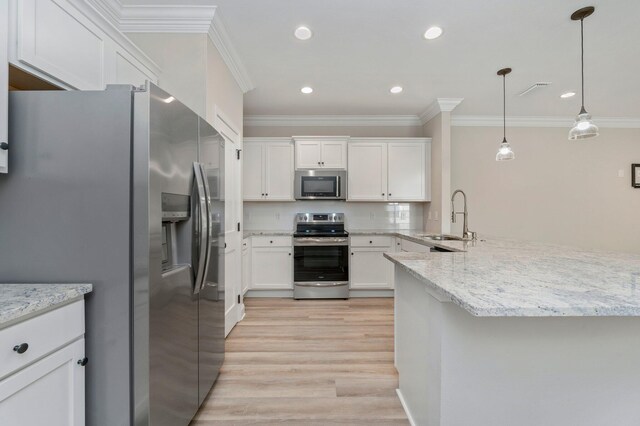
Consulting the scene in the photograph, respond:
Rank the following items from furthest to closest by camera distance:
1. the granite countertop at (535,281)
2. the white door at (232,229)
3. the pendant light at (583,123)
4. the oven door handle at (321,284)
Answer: the oven door handle at (321,284), the white door at (232,229), the pendant light at (583,123), the granite countertop at (535,281)

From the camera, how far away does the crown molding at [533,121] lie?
464 cm

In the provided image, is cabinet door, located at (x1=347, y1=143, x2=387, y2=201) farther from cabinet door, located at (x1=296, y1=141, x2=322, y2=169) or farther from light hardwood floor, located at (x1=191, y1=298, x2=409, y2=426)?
light hardwood floor, located at (x1=191, y1=298, x2=409, y2=426)

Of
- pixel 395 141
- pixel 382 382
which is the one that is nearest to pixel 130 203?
pixel 382 382

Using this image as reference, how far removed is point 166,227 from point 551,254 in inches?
Answer: 89.0

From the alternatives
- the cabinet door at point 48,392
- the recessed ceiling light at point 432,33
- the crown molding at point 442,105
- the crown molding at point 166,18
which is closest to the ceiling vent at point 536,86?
the crown molding at point 442,105

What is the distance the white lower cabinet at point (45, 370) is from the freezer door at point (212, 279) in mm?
599

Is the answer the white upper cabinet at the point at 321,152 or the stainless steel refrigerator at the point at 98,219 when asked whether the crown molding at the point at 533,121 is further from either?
the stainless steel refrigerator at the point at 98,219

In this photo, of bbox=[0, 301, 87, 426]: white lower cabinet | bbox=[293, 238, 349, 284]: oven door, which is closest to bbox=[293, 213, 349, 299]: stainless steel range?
bbox=[293, 238, 349, 284]: oven door

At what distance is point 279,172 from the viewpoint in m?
4.37

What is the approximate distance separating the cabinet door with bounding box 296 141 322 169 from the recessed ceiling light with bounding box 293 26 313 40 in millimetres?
1837

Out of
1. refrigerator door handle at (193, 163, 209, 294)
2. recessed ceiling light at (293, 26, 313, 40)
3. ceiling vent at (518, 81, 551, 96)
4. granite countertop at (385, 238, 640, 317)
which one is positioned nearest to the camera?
granite countertop at (385, 238, 640, 317)

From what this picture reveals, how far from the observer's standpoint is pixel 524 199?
4.76 meters

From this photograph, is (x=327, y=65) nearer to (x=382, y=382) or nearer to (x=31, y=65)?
(x=31, y=65)

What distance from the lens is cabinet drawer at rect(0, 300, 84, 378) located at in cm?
91
